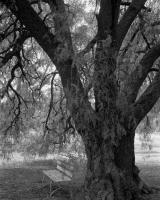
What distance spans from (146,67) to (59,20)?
209 cm

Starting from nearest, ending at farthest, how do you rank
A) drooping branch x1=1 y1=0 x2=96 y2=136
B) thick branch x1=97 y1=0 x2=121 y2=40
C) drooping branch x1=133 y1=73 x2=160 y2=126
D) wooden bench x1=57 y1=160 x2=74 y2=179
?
drooping branch x1=1 y1=0 x2=96 y2=136
thick branch x1=97 y1=0 x2=121 y2=40
drooping branch x1=133 y1=73 x2=160 y2=126
wooden bench x1=57 y1=160 x2=74 y2=179

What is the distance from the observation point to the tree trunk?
6.71 meters

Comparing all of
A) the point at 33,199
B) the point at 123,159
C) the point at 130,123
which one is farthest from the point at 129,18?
the point at 33,199

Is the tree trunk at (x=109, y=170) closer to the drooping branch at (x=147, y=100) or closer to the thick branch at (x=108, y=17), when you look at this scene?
the drooping branch at (x=147, y=100)

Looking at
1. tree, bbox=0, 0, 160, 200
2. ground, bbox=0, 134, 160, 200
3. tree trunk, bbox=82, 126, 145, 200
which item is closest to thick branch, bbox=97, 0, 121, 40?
tree, bbox=0, 0, 160, 200

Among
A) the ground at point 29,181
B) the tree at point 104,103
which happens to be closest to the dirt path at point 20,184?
the ground at point 29,181

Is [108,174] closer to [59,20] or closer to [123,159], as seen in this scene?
[123,159]

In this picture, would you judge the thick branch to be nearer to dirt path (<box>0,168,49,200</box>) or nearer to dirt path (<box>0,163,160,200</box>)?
dirt path (<box>0,163,160,200</box>)

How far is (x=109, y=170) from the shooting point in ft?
22.2

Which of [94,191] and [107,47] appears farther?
[94,191]

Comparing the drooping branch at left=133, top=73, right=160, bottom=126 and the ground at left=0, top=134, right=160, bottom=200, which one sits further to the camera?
the ground at left=0, top=134, right=160, bottom=200

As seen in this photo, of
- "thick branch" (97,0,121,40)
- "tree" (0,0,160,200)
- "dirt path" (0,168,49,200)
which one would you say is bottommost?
"dirt path" (0,168,49,200)

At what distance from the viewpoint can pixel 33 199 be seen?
7.50 metres

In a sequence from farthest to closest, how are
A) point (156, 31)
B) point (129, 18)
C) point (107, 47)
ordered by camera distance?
point (156, 31) < point (129, 18) < point (107, 47)
